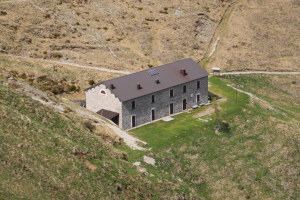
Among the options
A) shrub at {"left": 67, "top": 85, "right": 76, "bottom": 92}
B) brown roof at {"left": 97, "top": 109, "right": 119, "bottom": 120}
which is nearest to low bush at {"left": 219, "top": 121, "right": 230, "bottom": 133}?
brown roof at {"left": 97, "top": 109, "right": 119, "bottom": 120}

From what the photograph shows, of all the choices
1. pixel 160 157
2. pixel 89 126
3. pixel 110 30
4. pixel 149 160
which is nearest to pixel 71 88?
pixel 89 126

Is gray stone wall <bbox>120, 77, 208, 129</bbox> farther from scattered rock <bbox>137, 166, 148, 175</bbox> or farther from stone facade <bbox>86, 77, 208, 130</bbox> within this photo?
scattered rock <bbox>137, 166, 148, 175</bbox>

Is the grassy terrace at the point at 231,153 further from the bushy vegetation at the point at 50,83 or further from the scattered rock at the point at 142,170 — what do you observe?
the bushy vegetation at the point at 50,83

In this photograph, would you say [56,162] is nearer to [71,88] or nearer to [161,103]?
[161,103]

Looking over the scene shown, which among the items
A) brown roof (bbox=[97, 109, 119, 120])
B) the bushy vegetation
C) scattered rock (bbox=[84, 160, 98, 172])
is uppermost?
the bushy vegetation

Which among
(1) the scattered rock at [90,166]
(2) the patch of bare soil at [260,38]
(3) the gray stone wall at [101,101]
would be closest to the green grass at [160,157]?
(1) the scattered rock at [90,166]
